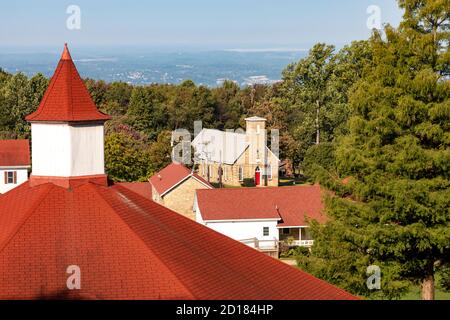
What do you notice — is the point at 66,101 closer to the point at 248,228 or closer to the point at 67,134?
the point at 67,134

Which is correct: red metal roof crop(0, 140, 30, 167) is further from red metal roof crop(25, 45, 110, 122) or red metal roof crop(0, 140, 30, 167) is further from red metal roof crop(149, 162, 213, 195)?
red metal roof crop(25, 45, 110, 122)

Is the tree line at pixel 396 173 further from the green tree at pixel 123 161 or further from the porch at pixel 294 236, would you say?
the green tree at pixel 123 161

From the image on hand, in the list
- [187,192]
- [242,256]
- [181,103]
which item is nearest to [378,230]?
[242,256]

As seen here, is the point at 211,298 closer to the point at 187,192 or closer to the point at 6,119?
the point at 187,192

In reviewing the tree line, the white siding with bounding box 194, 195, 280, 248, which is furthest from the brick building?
the tree line

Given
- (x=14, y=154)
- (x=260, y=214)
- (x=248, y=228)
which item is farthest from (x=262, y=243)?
(x=14, y=154)
